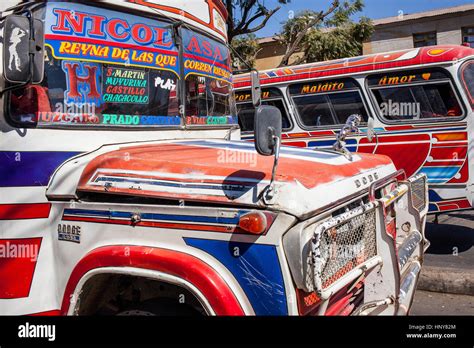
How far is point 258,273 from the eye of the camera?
77.2 inches

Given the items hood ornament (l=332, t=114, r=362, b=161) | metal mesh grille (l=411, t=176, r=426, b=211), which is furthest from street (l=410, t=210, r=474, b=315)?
hood ornament (l=332, t=114, r=362, b=161)

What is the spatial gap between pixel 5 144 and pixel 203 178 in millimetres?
1142

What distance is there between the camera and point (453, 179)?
6465mm

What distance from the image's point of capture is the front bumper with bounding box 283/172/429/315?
194 cm

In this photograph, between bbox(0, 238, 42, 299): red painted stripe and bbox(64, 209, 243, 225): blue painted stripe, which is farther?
bbox(0, 238, 42, 299): red painted stripe

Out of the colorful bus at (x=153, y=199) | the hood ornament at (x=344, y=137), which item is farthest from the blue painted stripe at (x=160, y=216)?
the hood ornament at (x=344, y=137)

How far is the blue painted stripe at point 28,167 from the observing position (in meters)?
2.46

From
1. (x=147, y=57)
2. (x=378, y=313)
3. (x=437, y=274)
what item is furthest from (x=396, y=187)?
(x=437, y=274)

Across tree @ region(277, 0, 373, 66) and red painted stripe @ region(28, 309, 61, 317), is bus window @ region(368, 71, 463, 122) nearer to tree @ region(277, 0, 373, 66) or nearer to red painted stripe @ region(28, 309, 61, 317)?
red painted stripe @ region(28, 309, 61, 317)

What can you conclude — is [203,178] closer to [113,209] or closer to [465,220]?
[113,209]

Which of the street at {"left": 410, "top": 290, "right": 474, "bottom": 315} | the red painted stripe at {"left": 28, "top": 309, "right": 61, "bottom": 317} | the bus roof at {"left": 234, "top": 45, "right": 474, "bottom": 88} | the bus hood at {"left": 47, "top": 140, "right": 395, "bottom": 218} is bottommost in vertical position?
the street at {"left": 410, "top": 290, "right": 474, "bottom": 315}

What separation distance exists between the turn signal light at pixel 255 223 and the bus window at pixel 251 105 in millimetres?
6340

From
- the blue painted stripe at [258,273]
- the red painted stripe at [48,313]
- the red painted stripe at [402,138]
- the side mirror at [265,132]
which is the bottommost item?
the red painted stripe at [48,313]

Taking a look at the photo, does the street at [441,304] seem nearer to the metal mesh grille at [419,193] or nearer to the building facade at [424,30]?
the metal mesh grille at [419,193]
